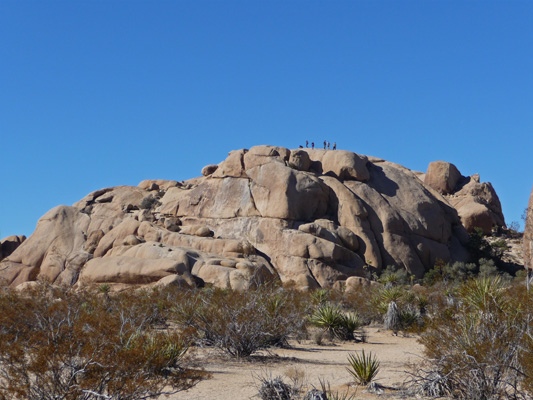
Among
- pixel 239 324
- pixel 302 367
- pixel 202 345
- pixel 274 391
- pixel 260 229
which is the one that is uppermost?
pixel 260 229

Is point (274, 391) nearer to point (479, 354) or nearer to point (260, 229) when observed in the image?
point (479, 354)

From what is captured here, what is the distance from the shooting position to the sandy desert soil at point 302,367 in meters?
10.8

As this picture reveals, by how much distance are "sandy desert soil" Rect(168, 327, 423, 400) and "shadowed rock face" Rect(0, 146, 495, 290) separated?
626 inches

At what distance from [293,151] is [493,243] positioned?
17853 mm

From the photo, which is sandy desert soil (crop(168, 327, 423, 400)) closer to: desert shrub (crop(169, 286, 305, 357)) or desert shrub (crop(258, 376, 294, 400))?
desert shrub (crop(169, 286, 305, 357))

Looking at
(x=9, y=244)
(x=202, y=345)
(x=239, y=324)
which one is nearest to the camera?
(x=239, y=324)

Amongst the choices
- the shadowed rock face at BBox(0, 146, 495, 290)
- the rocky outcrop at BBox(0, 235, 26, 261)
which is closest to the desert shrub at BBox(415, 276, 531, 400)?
the shadowed rock face at BBox(0, 146, 495, 290)

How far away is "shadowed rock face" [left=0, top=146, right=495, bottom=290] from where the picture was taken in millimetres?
35688

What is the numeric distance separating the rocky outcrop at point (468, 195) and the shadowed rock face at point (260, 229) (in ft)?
10.9

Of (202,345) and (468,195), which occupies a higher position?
(468,195)

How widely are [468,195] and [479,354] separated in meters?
47.3

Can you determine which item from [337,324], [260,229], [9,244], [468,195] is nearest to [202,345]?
[337,324]

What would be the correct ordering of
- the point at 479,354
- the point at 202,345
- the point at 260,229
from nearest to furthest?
the point at 479,354 → the point at 202,345 → the point at 260,229

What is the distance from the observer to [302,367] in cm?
1342
